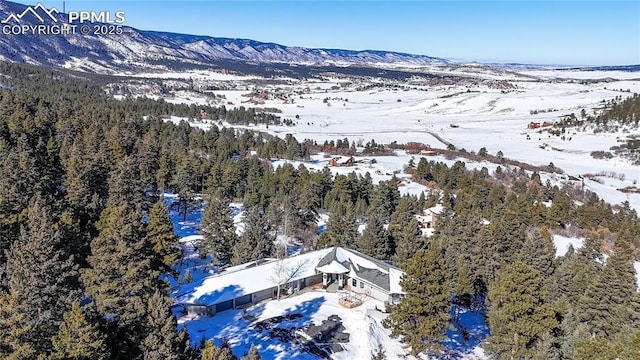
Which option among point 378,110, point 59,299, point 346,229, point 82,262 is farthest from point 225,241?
point 378,110

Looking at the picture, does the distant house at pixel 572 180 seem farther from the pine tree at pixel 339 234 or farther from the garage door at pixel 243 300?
the garage door at pixel 243 300

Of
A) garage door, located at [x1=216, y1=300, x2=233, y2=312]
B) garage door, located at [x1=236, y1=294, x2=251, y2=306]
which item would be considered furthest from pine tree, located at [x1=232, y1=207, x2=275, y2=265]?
garage door, located at [x1=216, y1=300, x2=233, y2=312]

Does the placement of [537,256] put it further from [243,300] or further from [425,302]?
[243,300]

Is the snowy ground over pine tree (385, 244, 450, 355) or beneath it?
beneath

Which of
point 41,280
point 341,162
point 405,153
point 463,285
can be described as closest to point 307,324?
point 463,285

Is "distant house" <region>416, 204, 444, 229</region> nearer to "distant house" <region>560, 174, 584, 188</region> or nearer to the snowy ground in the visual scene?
the snowy ground

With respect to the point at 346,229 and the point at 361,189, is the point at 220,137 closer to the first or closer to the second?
the point at 361,189

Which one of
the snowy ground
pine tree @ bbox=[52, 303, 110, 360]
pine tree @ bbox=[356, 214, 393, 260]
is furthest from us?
pine tree @ bbox=[356, 214, 393, 260]
